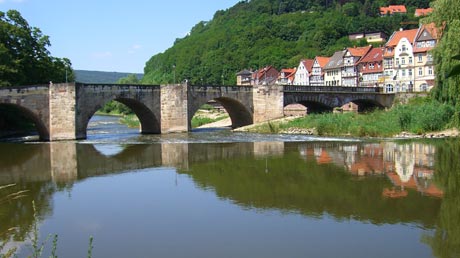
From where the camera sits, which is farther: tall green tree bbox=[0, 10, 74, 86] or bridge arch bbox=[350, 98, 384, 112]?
bridge arch bbox=[350, 98, 384, 112]

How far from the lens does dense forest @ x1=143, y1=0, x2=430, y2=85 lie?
134m

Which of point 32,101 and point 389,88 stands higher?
point 389,88

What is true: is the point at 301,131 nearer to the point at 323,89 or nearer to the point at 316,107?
the point at 323,89

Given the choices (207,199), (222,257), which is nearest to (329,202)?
(207,199)

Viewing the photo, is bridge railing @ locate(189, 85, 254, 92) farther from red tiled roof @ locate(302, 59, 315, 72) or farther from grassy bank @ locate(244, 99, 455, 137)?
red tiled roof @ locate(302, 59, 315, 72)

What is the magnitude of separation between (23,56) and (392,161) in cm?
3935

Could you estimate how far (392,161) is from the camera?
25.2 metres

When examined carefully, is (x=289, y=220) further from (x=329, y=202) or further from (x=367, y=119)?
(x=367, y=119)

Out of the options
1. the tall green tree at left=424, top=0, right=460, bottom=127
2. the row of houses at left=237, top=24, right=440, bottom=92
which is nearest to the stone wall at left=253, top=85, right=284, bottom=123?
the tall green tree at left=424, top=0, right=460, bottom=127

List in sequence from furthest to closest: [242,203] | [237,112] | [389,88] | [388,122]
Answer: [389,88] < [237,112] < [388,122] < [242,203]

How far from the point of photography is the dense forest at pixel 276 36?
133750mm

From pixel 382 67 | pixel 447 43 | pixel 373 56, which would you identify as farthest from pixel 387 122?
pixel 373 56

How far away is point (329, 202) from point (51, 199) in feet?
32.0

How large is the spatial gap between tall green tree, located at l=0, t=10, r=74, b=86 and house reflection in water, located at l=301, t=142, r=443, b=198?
2932cm
